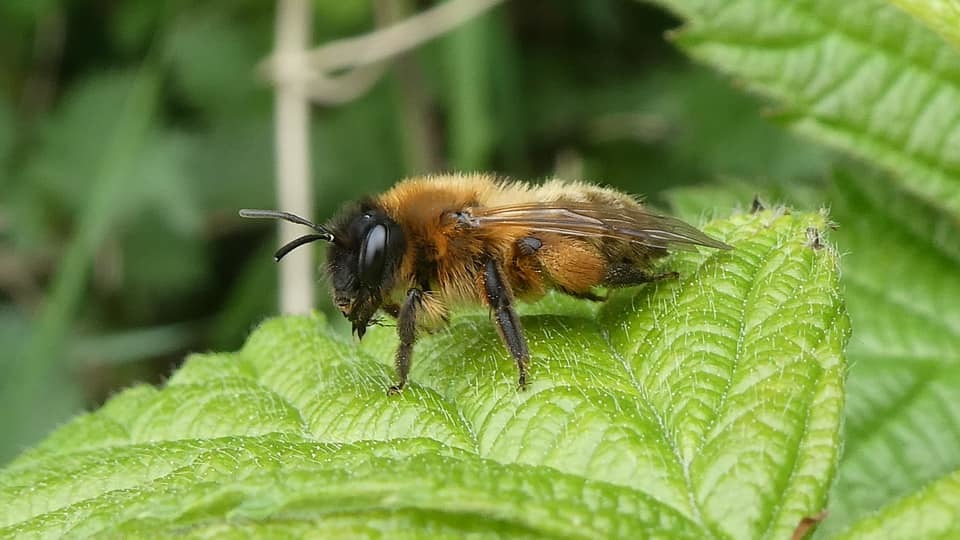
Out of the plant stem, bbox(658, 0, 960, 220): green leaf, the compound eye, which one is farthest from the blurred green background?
the compound eye

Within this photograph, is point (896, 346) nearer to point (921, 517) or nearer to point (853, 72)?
point (853, 72)

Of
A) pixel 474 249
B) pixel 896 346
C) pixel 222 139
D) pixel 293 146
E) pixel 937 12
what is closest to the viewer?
pixel 937 12

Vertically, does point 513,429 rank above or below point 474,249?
below

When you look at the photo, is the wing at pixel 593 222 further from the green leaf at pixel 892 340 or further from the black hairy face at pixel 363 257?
the green leaf at pixel 892 340

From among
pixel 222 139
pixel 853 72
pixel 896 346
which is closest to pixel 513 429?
pixel 896 346

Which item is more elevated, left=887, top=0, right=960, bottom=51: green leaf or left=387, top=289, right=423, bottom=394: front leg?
left=887, top=0, right=960, bottom=51: green leaf

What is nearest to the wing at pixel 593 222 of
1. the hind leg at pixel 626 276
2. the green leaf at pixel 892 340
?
the hind leg at pixel 626 276

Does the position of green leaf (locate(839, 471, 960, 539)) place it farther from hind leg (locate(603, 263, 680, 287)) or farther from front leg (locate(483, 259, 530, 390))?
hind leg (locate(603, 263, 680, 287))
